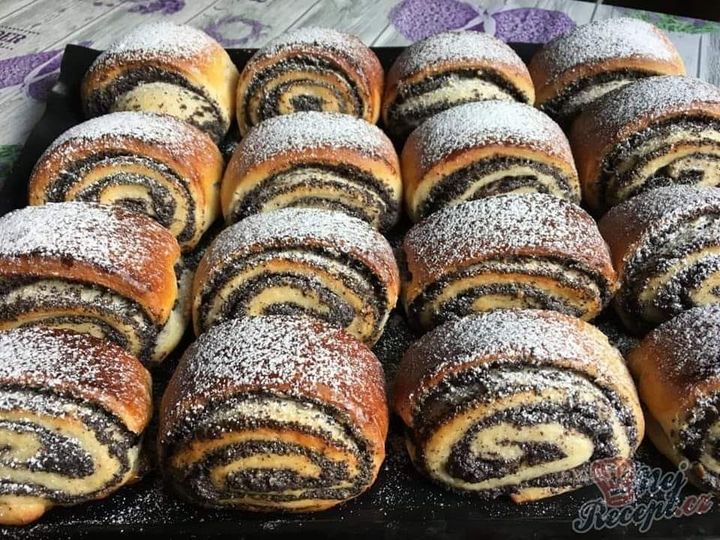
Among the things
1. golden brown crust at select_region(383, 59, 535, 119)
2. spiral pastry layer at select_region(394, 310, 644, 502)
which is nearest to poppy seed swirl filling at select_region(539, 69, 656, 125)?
golden brown crust at select_region(383, 59, 535, 119)

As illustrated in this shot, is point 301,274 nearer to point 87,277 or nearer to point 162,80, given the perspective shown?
point 87,277

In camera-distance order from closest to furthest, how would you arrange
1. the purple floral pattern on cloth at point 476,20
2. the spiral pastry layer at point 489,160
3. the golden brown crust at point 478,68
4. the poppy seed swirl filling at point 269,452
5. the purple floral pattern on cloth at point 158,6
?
the poppy seed swirl filling at point 269,452 < the spiral pastry layer at point 489,160 < the golden brown crust at point 478,68 < the purple floral pattern on cloth at point 476,20 < the purple floral pattern on cloth at point 158,6

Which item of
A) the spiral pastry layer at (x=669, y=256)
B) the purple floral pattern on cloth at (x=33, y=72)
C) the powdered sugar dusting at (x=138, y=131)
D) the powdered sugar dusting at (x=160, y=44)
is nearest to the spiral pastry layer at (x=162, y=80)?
the powdered sugar dusting at (x=160, y=44)

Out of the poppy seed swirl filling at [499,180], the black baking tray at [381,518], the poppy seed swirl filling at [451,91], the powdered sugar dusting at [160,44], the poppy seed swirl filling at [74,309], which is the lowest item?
the black baking tray at [381,518]

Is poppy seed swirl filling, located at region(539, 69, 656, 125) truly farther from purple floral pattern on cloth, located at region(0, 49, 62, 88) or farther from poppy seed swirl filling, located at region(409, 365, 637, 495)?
purple floral pattern on cloth, located at region(0, 49, 62, 88)

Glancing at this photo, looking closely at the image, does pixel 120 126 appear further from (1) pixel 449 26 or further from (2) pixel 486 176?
(1) pixel 449 26

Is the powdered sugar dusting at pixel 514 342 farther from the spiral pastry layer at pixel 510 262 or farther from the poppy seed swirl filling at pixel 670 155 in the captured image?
the poppy seed swirl filling at pixel 670 155
